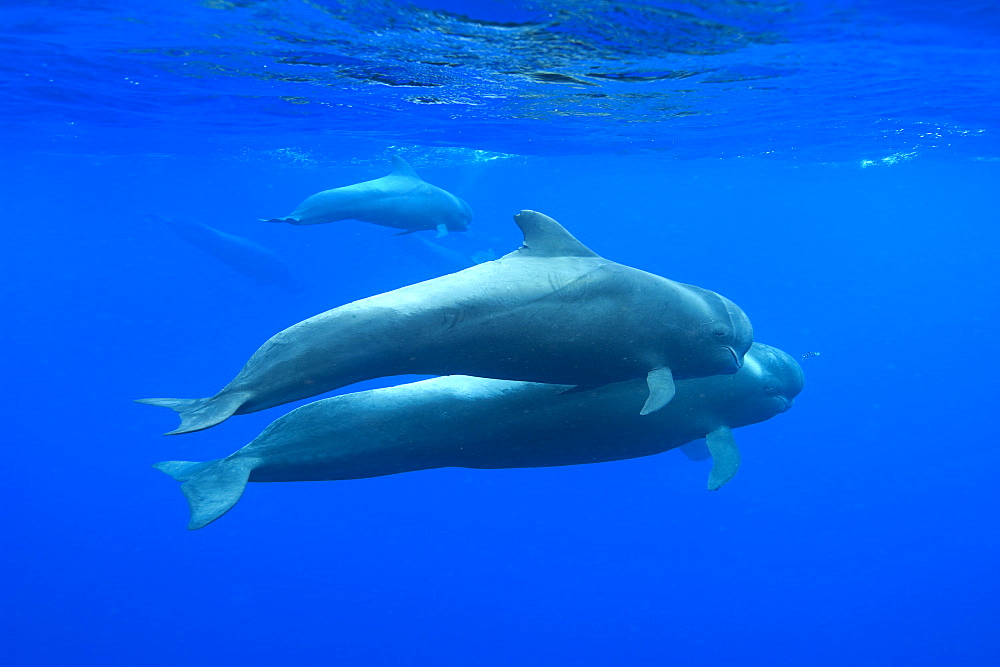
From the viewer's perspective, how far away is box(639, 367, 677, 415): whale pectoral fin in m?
4.44

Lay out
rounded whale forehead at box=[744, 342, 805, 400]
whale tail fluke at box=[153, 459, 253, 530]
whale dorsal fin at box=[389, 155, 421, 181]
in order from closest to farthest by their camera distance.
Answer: whale tail fluke at box=[153, 459, 253, 530] < rounded whale forehead at box=[744, 342, 805, 400] < whale dorsal fin at box=[389, 155, 421, 181]

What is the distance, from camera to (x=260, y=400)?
381cm

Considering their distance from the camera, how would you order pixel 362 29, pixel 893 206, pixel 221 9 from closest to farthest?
pixel 221 9 → pixel 362 29 → pixel 893 206

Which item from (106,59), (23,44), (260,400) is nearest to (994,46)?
(260,400)

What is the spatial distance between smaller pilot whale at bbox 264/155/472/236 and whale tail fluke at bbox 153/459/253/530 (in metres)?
7.18

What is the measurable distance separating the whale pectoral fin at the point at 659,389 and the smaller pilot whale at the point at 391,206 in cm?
891

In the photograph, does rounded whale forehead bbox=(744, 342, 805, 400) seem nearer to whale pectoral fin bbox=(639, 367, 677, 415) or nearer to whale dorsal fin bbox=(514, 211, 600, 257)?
whale pectoral fin bbox=(639, 367, 677, 415)

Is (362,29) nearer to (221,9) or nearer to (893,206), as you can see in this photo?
(221,9)

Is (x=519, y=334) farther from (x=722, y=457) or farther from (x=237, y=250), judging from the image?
(x=237, y=250)

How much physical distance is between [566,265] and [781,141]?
73.7ft

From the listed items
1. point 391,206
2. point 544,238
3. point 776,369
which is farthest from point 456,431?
point 391,206

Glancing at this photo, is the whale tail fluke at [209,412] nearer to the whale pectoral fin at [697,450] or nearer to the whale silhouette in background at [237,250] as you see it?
the whale pectoral fin at [697,450]

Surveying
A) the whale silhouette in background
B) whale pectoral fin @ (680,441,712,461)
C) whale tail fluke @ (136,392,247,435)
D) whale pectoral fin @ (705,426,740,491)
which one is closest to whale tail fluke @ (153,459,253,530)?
whale tail fluke @ (136,392,247,435)

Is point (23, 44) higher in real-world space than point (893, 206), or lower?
lower
